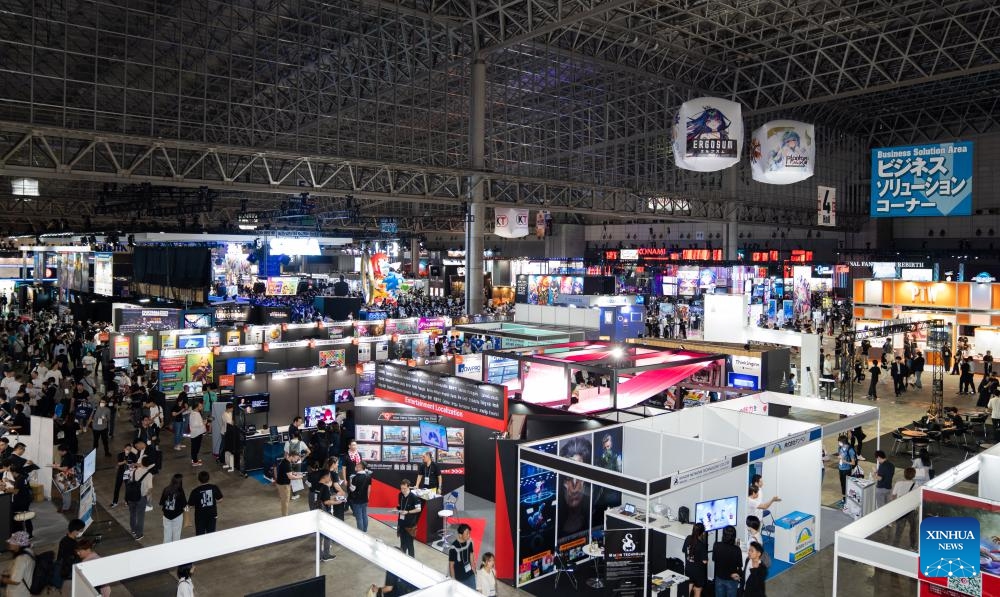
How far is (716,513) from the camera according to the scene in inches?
319

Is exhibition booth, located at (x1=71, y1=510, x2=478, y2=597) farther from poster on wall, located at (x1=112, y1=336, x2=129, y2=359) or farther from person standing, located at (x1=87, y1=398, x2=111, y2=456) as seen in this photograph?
poster on wall, located at (x1=112, y1=336, x2=129, y2=359)

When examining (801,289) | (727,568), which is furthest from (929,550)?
(801,289)

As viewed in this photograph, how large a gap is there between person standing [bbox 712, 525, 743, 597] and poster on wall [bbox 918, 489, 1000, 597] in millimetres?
1713

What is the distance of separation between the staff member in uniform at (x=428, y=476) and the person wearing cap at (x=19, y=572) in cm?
437

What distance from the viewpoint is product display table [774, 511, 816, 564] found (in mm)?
8555

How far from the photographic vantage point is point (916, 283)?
2366 cm

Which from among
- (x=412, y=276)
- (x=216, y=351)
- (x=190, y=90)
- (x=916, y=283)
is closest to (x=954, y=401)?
(x=916, y=283)

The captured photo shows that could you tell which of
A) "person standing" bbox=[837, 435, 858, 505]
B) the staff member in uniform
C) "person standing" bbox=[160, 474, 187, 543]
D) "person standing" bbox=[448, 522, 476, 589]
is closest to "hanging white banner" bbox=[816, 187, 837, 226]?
"person standing" bbox=[837, 435, 858, 505]

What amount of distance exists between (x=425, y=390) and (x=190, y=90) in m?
25.5

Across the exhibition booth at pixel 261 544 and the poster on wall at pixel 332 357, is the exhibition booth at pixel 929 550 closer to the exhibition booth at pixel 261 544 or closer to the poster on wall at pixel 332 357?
the exhibition booth at pixel 261 544

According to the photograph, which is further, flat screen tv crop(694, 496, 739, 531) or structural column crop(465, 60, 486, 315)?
structural column crop(465, 60, 486, 315)

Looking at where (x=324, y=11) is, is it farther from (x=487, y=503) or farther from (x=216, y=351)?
(x=487, y=503)

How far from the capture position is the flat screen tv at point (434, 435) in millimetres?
10945

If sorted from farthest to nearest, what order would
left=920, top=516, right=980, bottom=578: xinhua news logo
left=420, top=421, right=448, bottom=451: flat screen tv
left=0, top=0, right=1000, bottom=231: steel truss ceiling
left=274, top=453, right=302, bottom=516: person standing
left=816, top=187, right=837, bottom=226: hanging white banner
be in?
left=0, top=0, right=1000, bottom=231: steel truss ceiling, left=816, top=187, right=837, bottom=226: hanging white banner, left=420, top=421, right=448, bottom=451: flat screen tv, left=274, top=453, right=302, bottom=516: person standing, left=920, top=516, right=980, bottom=578: xinhua news logo
